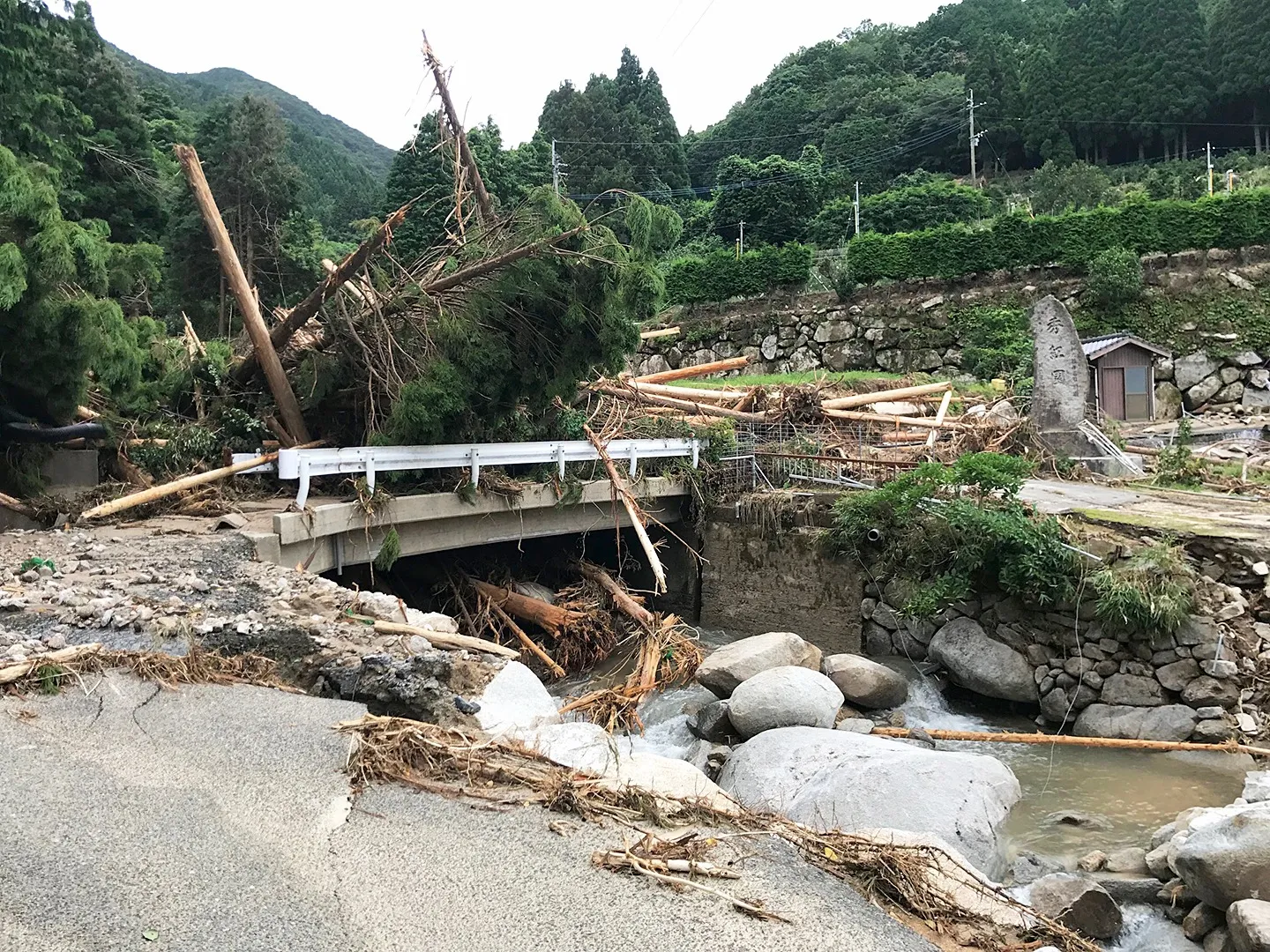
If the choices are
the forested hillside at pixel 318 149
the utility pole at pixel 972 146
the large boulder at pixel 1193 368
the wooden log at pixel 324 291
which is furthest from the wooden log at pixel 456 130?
the utility pole at pixel 972 146

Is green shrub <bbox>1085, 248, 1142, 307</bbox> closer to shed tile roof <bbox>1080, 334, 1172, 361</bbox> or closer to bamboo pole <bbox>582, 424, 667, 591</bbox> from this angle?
shed tile roof <bbox>1080, 334, 1172, 361</bbox>

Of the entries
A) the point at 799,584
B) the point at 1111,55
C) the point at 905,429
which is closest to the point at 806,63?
the point at 1111,55

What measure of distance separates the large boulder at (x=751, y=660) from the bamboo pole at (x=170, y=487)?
222 inches

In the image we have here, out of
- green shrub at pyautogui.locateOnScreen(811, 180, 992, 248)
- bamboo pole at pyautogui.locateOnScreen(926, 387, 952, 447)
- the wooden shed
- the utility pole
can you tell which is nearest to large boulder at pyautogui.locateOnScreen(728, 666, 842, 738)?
bamboo pole at pyautogui.locateOnScreen(926, 387, 952, 447)

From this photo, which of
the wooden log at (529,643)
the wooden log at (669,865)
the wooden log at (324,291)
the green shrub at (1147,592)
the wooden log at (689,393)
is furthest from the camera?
the wooden log at (689,393)

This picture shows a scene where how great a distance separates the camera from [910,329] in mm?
26344

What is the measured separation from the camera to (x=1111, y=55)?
4250cm

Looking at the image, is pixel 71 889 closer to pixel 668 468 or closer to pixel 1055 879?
pixel 1055 879

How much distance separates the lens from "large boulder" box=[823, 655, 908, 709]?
9.20 m

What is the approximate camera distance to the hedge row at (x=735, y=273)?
97.0 feet

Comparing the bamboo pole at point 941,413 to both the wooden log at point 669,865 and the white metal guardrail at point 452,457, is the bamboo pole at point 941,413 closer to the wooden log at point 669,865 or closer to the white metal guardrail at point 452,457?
the white metal guardrail at point 452,457

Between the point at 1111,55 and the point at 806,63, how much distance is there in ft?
85.7

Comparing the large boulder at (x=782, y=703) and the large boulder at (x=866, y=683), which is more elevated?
the large boulder at (x=782, y=703)

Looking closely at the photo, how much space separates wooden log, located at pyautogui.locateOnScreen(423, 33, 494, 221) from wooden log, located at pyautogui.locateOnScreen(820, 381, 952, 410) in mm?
6698
